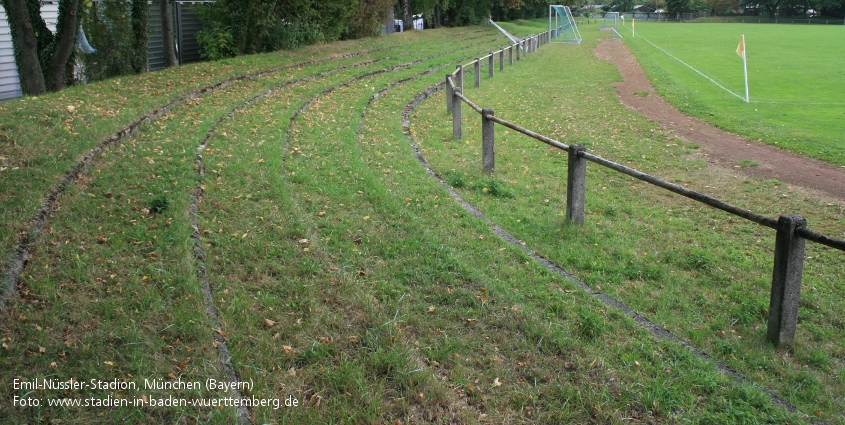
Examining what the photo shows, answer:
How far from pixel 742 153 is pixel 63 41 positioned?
560 inches

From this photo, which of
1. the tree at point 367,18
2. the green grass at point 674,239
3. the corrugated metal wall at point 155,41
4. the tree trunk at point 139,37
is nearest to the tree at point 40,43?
the tree trunk at point 139,37

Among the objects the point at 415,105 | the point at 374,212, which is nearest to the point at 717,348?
the point at 374,212

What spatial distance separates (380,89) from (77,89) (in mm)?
7702

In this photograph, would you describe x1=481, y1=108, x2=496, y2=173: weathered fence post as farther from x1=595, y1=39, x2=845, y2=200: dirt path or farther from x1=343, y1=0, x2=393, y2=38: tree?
x1=343, y1=0, x2=393, y2=38: tree

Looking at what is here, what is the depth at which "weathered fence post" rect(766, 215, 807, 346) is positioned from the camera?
197 inches

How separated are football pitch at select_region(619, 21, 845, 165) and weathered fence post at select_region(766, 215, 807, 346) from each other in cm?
766

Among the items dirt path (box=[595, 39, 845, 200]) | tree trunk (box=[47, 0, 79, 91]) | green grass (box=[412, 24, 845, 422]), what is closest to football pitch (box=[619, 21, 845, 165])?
dirt path (box=[595, 39, 845, 200])

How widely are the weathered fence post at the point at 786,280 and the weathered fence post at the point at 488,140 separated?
563 centimetres

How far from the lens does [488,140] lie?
410 inches

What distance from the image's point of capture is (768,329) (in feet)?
17.5

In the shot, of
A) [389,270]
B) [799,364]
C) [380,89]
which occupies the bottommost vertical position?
[799,364]

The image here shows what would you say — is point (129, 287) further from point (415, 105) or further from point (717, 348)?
point (415, 105)

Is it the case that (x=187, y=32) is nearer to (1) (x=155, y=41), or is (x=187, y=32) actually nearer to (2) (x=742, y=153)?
(1) (x=155, y=41)

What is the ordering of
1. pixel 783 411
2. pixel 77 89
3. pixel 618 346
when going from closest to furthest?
1. pixel 783 411
2. pixel 618 346
3. pixel 77 89
